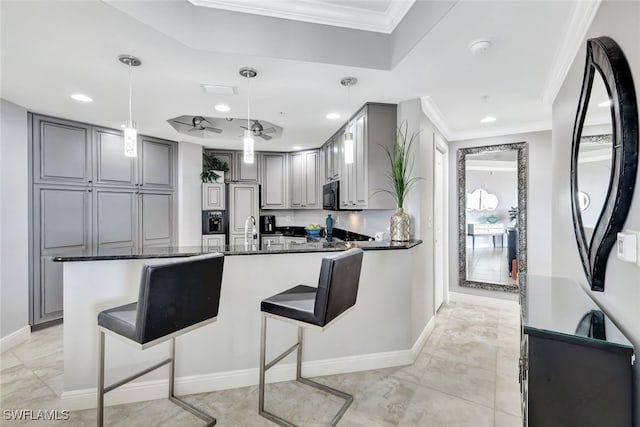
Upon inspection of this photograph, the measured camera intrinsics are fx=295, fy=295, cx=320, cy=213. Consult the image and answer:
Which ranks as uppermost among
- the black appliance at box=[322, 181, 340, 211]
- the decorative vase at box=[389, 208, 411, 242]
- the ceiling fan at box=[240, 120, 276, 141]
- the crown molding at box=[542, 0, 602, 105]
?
the ceiling fan at box=[240, 120, 276, 141]

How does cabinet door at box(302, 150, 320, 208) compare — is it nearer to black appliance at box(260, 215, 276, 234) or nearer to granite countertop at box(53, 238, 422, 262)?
black appliance at box(260, 215, 276, 234)

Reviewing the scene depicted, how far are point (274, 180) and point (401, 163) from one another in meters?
3.27

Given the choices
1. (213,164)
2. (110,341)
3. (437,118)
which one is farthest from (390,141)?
(213,164)

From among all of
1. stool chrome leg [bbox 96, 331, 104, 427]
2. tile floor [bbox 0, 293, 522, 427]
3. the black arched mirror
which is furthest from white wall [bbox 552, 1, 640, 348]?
stool chrome leg [bbox 96, 331, 104, 427]


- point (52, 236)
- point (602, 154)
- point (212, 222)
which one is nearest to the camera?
point (602, 154)

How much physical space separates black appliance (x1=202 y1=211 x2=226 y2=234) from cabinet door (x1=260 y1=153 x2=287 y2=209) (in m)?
0.83

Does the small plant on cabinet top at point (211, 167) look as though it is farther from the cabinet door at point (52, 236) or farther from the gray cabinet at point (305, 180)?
the cabinet door at point (52, 236)

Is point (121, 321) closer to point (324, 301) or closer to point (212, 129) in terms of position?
point (324, 301)

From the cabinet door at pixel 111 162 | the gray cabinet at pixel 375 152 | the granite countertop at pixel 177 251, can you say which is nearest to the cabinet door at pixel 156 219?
the cabinet door at pixel 111 162

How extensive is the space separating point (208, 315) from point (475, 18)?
2.24 metres

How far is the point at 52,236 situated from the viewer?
133 inches

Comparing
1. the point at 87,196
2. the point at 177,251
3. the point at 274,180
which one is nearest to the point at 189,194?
the point at 87,196

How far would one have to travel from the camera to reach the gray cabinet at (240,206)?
510 cm

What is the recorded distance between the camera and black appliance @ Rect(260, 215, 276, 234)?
572 centimetres
